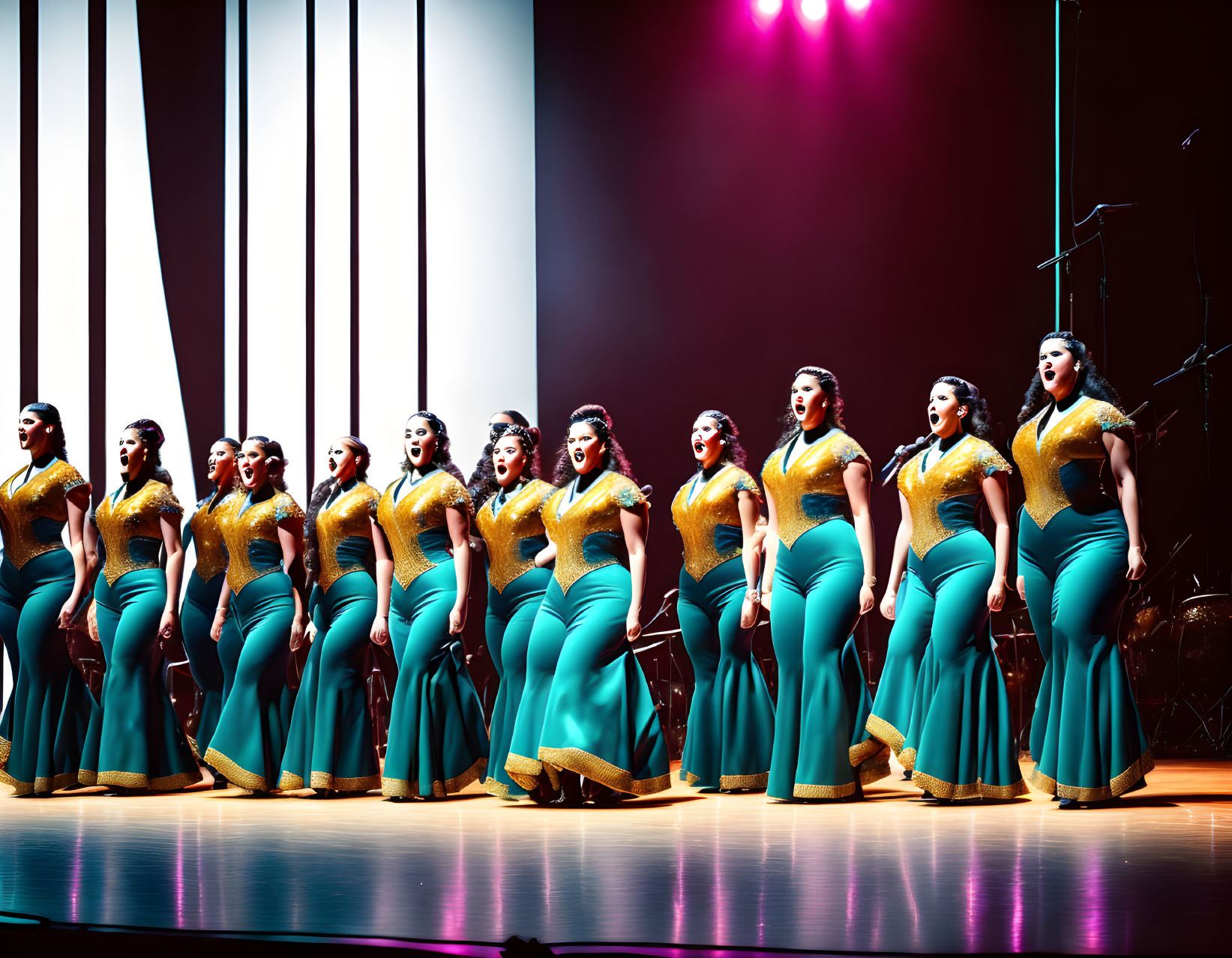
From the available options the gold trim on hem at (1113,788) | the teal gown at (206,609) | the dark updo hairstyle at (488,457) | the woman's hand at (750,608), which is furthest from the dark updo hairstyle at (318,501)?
the gold trim on hem at (1113,788)

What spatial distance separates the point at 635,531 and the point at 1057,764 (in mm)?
1713

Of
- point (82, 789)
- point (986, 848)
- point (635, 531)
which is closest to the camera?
point (986, 848)

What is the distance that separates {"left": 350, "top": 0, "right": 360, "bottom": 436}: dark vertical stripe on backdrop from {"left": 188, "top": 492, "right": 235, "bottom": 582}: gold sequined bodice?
196cm

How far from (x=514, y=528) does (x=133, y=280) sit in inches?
141

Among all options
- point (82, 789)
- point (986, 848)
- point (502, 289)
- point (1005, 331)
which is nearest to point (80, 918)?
point (986, 848)

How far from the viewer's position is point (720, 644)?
634cm

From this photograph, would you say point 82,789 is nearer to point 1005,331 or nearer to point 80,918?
point 80,918

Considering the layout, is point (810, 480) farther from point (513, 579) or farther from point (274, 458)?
point (274, 458)

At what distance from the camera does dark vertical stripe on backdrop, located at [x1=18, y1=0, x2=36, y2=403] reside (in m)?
8.62

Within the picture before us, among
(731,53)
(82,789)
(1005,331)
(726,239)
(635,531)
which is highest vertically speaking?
(731,53)

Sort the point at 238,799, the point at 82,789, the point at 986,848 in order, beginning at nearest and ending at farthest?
the point at 986,848
the point at 238,799
the point at 82,789

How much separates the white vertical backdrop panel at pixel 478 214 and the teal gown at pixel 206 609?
6.74 ft

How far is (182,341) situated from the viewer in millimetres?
8578

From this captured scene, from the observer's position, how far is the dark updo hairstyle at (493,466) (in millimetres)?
6281
